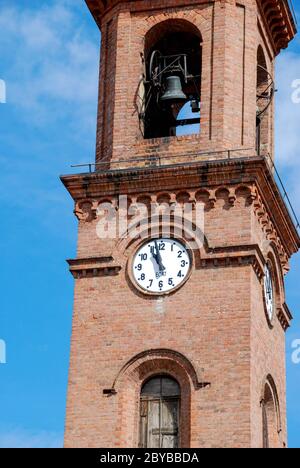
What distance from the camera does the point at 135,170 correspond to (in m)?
45.2

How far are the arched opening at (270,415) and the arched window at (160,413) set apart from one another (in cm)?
270

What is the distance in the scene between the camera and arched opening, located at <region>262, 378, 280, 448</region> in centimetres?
4484

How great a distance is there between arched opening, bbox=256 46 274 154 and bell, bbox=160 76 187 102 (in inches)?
109

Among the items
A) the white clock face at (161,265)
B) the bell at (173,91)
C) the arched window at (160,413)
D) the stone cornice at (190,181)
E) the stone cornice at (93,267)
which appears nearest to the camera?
the arched window at (160,413)

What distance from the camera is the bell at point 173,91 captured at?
1843 inches

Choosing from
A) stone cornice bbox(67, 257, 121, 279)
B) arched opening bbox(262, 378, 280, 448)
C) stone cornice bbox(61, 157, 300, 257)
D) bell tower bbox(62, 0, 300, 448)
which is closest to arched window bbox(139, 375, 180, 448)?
bell tower bbox(62, 0, 300, 448)

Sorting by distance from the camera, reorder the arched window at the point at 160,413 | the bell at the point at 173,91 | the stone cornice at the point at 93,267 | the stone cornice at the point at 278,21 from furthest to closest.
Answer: the stone cornice at the point at 278,21
the bell at the point at 173,91
the stone cornice at the point at 93,267
the arched window at the point at 160,413

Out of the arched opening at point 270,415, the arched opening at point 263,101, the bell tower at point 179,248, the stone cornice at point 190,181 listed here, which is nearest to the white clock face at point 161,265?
the bell tower at point 179,248

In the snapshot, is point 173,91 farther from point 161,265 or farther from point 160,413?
point 160,413

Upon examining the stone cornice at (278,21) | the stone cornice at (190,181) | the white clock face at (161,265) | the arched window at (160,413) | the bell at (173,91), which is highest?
the stone cornice at (278,21)

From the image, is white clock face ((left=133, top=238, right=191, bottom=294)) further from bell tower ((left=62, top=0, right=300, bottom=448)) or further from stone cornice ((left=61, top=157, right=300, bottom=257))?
stone cornice ((left=61, top=157, right=300, bottom=257))

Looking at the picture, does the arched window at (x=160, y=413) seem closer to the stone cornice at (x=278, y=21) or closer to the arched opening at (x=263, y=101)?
Result: the arched opening at (x=263, y=101)

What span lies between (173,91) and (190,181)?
326cm

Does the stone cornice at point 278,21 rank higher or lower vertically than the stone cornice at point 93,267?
higher
